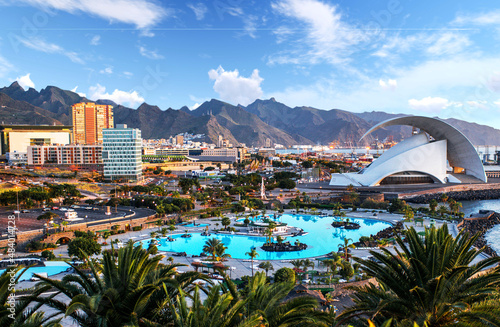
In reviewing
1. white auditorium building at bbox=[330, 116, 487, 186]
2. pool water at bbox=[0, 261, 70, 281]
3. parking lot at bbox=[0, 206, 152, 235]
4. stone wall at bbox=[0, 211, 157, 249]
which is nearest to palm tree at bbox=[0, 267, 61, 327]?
pool water at bbox=[0, 261, 70, 281]

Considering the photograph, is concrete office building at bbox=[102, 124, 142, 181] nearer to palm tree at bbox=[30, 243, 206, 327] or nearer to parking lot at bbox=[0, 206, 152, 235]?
parking lot at bbox=[0, 206, 152, 235]

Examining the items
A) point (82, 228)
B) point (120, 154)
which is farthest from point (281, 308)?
point (120, 154)

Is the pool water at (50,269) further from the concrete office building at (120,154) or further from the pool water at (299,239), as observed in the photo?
the concrete office building at (120,154)

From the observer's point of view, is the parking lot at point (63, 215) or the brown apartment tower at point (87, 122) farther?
the brown apartment tower at point (87, 122)

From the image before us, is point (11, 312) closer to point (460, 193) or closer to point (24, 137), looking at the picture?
point (460, 193)

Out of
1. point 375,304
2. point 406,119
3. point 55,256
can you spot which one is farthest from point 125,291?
point 406,119

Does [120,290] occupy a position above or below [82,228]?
above

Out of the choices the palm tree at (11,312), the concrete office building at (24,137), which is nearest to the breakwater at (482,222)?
the palm tree at (11,312)
